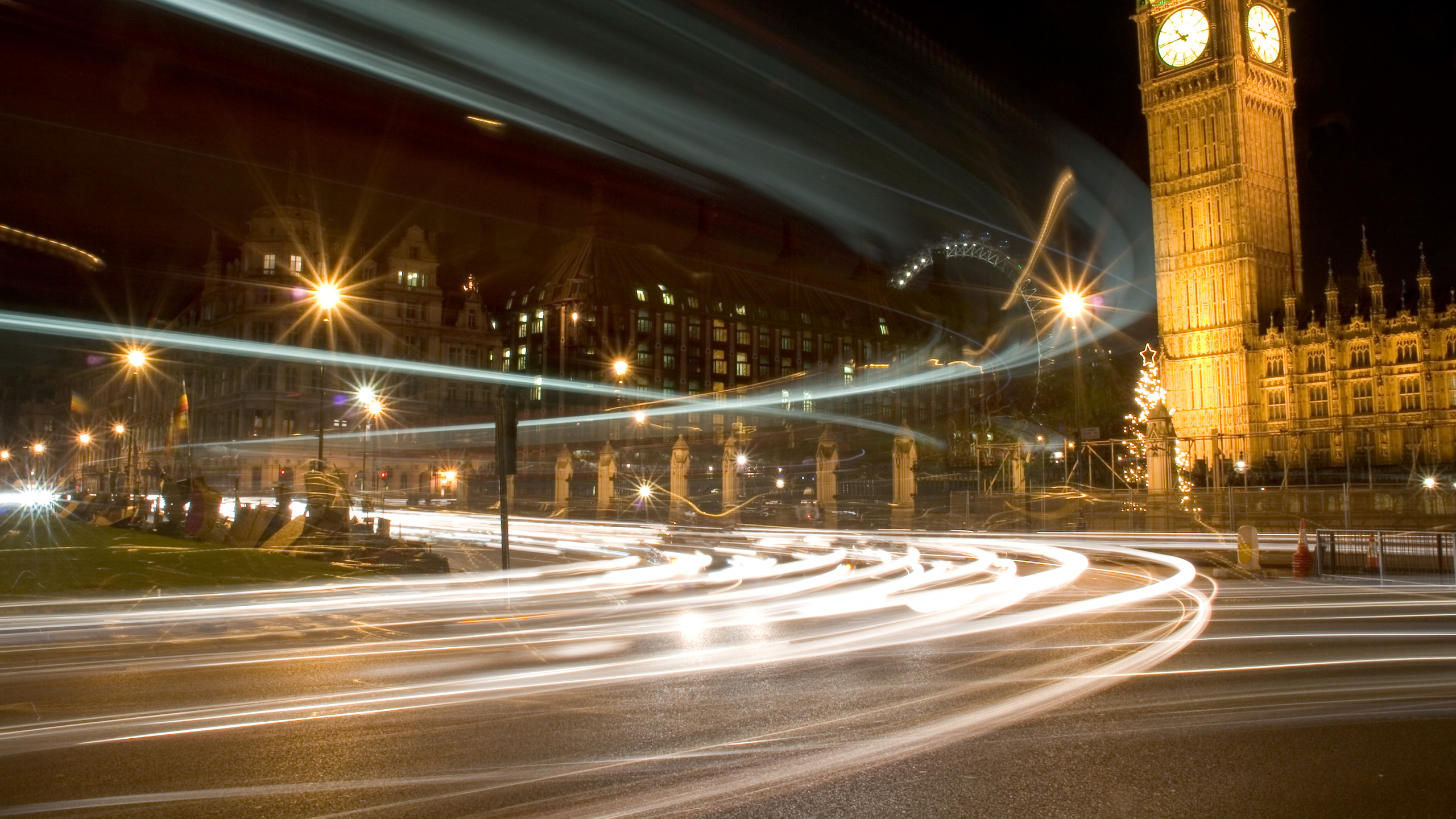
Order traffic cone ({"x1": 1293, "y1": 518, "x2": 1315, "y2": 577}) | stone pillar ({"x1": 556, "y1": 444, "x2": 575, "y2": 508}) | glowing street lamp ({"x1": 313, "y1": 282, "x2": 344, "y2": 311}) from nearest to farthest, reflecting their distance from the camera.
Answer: traffic cone ({"x1": 1293, "y1": 518, "x2": 1315, "y2": 577}) < glowing street lamp ({"x1": 313, "y1": 282, "x2": 344, "y2": 311}) < stone pillar ({"x1": 556, "y1": 444, "x2": 575, "y2": 508})

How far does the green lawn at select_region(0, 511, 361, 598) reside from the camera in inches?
679

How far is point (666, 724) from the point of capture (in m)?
7.90

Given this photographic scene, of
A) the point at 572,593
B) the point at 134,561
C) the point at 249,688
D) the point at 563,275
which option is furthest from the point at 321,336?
the point at 249,688

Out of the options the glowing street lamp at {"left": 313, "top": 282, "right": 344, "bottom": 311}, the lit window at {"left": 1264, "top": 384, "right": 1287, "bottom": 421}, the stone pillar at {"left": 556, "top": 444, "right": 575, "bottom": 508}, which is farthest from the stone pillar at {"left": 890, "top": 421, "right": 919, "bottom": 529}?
the lit window at {"left": 1264, "top": 384, "right": 1287, "bottom": 421}

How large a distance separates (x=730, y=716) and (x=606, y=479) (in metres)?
40.3

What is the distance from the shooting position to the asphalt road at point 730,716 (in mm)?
6078

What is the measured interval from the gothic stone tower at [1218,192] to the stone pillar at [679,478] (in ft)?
148

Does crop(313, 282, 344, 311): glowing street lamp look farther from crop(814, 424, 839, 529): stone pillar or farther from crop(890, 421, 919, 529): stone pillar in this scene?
crop(890, 421, 919, 529): stone pillar

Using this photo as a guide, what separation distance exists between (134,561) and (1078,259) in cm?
6448

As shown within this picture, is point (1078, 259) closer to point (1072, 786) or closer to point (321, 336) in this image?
point (321, 336)

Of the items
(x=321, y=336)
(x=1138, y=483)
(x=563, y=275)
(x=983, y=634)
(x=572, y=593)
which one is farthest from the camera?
(x=563, y=275)

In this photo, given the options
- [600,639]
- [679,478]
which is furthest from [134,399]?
[600,639]

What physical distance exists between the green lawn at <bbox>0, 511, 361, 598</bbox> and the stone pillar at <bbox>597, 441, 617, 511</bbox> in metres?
22.1

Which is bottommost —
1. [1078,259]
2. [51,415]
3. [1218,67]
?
[51,415]
